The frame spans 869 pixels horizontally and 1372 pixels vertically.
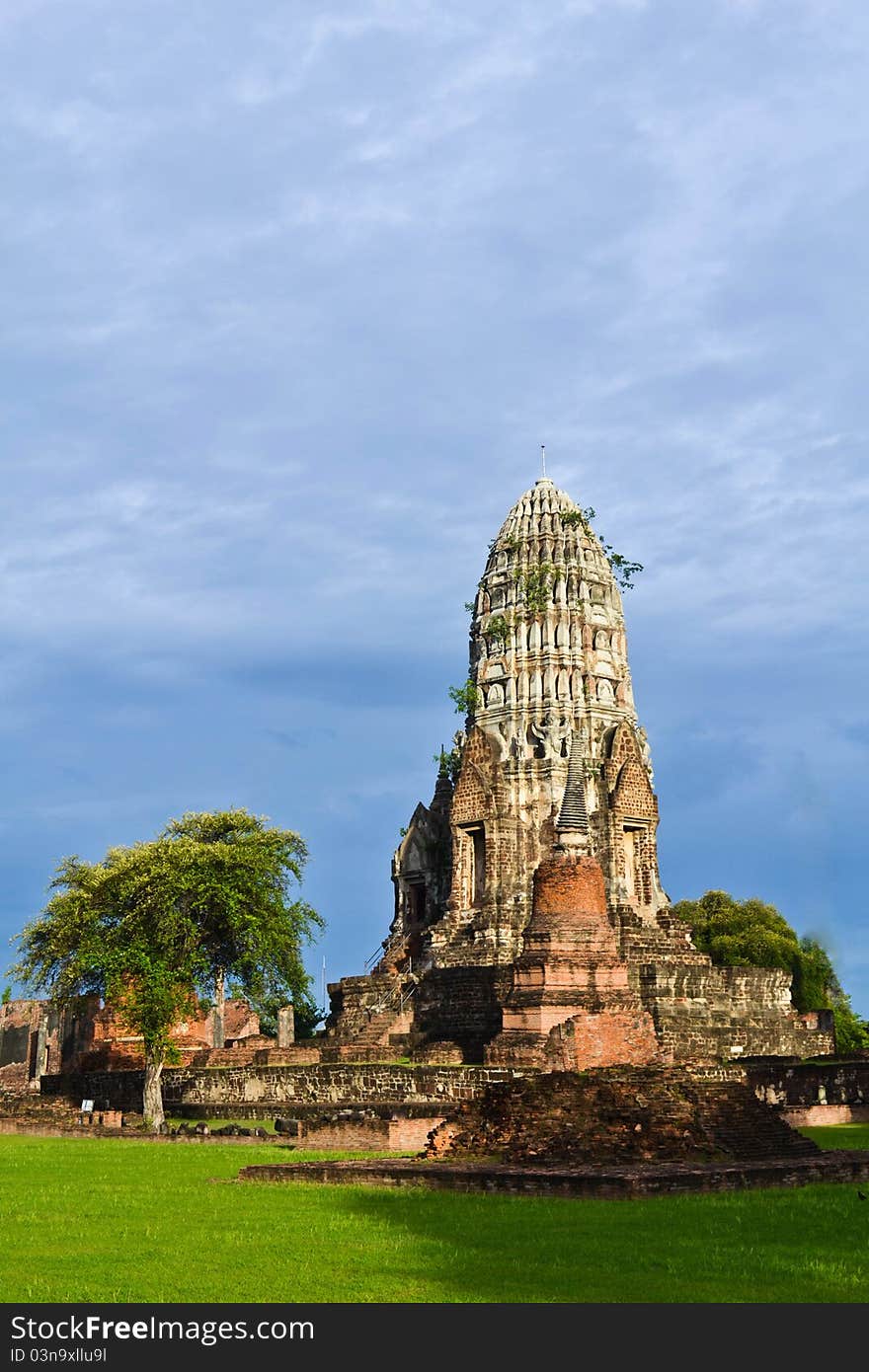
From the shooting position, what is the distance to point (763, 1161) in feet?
59.9

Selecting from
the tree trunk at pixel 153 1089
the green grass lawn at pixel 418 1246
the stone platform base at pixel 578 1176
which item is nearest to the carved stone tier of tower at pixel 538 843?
the tree trunk at pixel 153 1089

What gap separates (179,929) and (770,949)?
28.1 meters

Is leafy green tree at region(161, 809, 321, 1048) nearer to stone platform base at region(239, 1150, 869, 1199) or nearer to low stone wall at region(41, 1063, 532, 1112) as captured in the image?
low stone wall at region(41, 1063, 532, 1112)

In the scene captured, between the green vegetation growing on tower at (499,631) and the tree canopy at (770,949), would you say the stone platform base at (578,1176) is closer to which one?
the green vegetation growing on tower at (499,631)

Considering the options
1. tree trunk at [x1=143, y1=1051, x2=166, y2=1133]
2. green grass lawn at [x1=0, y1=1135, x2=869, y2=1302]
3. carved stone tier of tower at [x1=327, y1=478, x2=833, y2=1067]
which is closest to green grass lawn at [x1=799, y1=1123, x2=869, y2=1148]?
carved stone tier of tower at [x1=327, y1=478, x2=833, y2=1067]

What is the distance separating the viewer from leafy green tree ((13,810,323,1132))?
3544 centimetres

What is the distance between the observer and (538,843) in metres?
47.7

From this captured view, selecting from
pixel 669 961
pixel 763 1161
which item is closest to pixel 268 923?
pixel 669 961

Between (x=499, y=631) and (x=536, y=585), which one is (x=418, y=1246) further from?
(x=536, y=585)

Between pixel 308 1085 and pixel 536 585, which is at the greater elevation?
pixel 536 585

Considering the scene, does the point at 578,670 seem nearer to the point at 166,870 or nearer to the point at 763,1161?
the point at 166,870

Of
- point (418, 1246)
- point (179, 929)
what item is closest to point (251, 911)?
point (179, 929)

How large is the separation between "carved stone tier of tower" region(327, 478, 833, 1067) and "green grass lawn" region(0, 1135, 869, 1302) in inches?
643

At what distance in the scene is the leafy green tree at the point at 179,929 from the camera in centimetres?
3544
